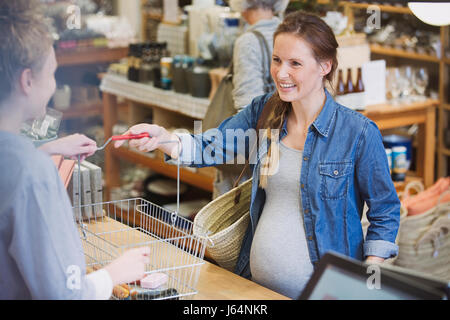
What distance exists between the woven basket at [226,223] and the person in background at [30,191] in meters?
0.72

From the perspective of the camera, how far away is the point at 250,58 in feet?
10.5

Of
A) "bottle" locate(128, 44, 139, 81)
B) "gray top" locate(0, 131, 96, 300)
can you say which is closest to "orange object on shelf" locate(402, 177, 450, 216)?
"bottle" locate(128, 44, 139, 81)

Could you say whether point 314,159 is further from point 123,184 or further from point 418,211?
point 123,184

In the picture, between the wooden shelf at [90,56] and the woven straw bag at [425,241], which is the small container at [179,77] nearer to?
the woven straw bag at [425,241]

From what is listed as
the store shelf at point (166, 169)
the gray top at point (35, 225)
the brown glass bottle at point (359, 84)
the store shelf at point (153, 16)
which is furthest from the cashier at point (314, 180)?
the store shelf at point (153, 16)

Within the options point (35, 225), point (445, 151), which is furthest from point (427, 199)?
point (35, 225)

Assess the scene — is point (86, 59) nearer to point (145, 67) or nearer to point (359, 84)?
point (145, 67)

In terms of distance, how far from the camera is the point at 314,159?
2105 mm

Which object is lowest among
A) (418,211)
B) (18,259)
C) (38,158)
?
(418,211)

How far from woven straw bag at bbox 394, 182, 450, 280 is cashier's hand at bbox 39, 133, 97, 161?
7.58 feet

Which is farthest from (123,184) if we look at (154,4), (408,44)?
(154,4)

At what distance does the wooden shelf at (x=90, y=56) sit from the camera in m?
6.29

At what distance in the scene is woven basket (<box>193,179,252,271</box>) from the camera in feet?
7.04

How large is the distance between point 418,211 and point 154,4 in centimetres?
497
